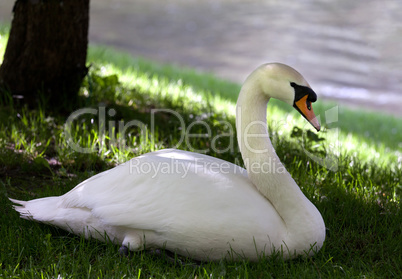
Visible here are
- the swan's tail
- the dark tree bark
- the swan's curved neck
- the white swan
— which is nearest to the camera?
the white swan

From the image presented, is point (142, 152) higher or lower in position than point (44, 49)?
lower

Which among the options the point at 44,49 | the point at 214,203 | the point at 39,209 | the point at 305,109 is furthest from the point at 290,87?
the point at 44,49

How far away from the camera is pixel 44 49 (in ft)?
15.2

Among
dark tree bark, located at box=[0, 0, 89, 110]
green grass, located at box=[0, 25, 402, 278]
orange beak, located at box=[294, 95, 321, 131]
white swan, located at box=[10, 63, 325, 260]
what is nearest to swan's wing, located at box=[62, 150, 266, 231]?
white swan, located at box=[10, 63, 325, 260]

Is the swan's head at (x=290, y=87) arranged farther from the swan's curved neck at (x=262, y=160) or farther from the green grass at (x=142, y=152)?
the green grass at (x=142, y=152)

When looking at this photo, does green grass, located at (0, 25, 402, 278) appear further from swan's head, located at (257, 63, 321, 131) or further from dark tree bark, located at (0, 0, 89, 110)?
swan's head, located at (257, 63, 321, 131)

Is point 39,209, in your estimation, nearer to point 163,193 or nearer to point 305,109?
point 163,193

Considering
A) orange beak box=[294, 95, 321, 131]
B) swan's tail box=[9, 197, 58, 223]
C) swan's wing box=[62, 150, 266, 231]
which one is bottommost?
swan's tail box=[9, 197, 58, 223]

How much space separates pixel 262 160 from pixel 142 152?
1610 mm

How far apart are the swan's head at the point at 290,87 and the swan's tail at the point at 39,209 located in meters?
1.44

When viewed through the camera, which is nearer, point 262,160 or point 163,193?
point 163,193

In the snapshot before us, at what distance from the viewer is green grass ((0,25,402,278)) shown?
2.64m

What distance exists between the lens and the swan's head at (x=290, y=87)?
267 cm

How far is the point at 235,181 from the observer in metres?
2.78
